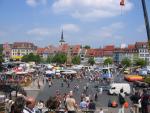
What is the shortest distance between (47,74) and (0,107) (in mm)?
58019

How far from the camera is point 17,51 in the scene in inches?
7805

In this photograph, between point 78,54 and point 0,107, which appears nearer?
point 0,107

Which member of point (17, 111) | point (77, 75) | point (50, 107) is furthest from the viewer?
point (77, 75)

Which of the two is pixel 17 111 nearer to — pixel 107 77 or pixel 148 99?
pixel 148 99

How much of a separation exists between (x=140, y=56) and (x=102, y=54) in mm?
23577

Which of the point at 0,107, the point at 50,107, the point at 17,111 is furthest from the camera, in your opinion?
the point at 0,107

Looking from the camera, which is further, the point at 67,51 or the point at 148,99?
the point at 67,51

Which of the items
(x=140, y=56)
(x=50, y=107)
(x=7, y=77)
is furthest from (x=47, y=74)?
(x=140, y=56)

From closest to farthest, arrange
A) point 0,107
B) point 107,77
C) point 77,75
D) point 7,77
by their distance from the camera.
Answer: point 0,107, point 7,77, point 107,77, point 77,75

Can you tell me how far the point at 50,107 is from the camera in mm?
7449

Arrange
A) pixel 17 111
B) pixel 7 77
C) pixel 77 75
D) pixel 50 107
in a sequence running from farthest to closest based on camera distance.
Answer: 1. pixel 77 75
2. pixel 7 77
3. pixel 50 107
4. pixel 17 111

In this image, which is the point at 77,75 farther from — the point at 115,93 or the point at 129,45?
the point at 129,45

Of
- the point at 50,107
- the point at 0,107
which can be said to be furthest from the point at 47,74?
the point at 50,107

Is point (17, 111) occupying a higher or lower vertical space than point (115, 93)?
higher
